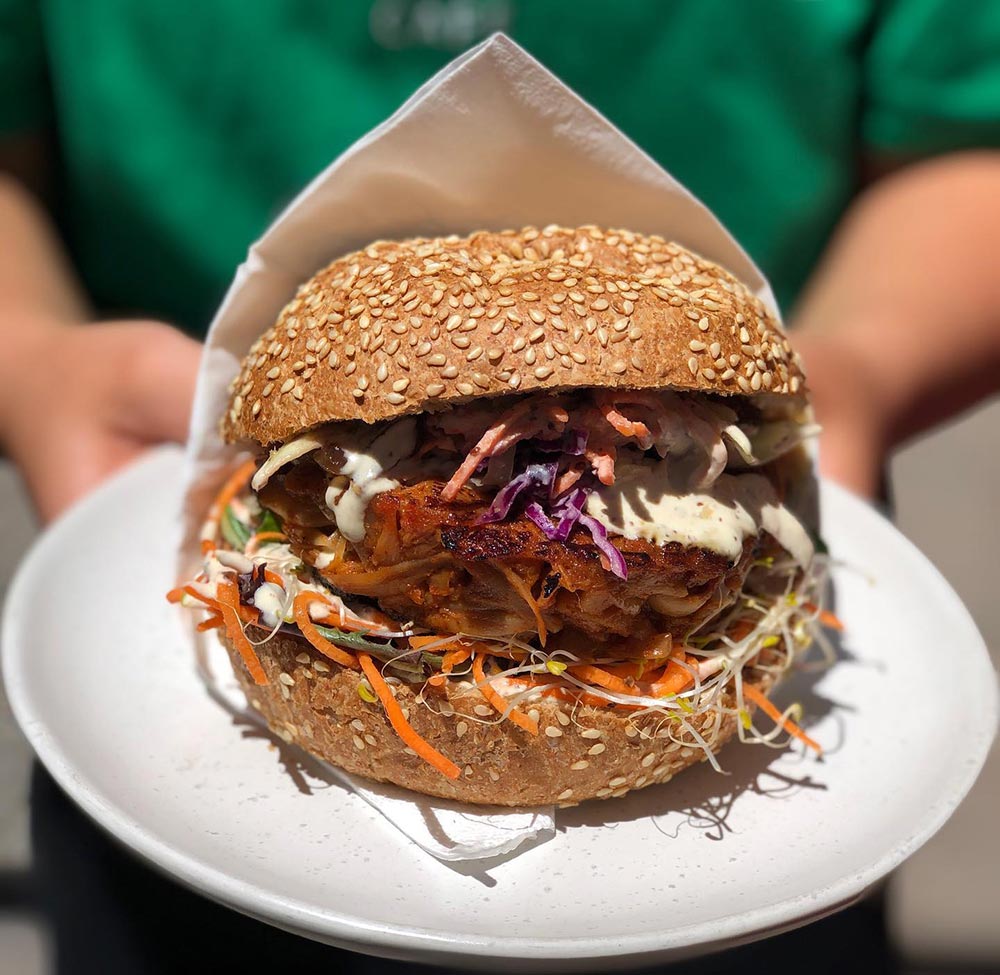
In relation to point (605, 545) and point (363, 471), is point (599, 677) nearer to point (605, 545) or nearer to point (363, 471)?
point (605, 545)

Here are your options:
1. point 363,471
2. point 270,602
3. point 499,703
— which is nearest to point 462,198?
point 363,471

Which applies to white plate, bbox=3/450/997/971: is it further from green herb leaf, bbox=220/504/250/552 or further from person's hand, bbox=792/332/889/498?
person's hand, bbox=792/332/889/498

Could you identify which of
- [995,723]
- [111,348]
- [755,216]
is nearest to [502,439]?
[995,723]

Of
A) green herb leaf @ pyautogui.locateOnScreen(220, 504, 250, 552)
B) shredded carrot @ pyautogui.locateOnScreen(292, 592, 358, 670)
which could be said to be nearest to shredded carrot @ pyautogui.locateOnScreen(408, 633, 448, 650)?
shredded carrot @ pyautogui.locateOnScreen(292, 592, 358, 670)

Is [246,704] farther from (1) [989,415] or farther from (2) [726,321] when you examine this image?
(1) [989,415]

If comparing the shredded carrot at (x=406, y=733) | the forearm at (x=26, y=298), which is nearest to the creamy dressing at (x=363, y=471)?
the shredded carrot at (x=406, y=733)
